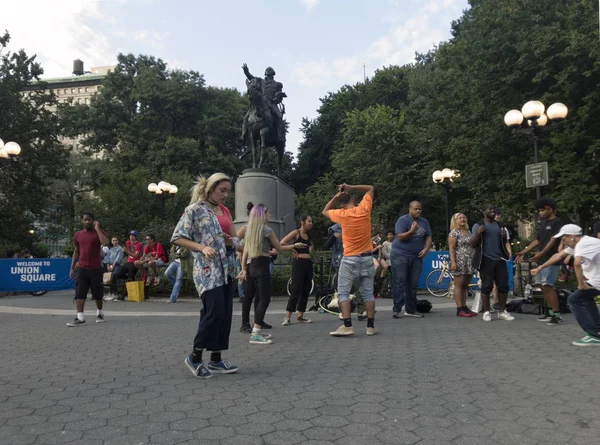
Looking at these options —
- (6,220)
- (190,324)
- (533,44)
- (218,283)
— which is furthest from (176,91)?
(218,283)

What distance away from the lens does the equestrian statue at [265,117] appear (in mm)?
18391

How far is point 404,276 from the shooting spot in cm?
922

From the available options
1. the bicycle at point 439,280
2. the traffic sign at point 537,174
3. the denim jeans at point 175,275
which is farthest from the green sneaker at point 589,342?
the denim jeans at point 175,275

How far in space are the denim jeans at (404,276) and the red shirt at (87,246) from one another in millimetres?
5382

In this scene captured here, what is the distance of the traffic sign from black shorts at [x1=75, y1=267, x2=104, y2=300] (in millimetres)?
8972

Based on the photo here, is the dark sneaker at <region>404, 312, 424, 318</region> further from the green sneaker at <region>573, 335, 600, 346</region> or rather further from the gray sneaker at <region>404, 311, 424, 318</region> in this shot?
the green sneaker at <region>573, 335, 600, 346</region>

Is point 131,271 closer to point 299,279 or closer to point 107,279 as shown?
point 107,279

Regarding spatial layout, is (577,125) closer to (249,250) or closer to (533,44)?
(533,44)

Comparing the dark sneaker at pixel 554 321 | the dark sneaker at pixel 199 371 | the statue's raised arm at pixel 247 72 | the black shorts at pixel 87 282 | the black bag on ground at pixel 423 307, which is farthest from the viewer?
the statue's raised arm at pixel 247 72

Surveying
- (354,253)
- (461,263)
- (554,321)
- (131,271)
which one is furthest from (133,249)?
(554,321)

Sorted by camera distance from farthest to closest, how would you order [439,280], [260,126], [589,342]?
[260,126]
[439,280]
[589,342]

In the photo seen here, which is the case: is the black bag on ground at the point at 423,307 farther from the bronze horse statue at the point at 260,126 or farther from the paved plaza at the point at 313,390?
the bronze horse statue at the point at 260,126

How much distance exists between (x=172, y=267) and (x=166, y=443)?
428 inches

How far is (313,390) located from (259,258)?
325cm
